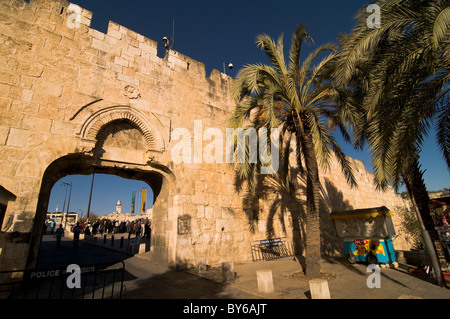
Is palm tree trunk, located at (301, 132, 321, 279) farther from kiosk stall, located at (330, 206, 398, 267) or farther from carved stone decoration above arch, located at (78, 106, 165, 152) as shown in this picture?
carved stone decoration above arch, located at (78, 106, 165, 152)

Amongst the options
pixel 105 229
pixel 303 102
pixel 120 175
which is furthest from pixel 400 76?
pixel 105 229

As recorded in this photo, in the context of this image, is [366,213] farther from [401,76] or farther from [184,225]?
[184,225]

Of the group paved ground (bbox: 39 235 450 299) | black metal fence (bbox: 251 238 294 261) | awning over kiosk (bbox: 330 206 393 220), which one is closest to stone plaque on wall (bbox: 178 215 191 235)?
paved ground (bbox: 39 235 450 299)

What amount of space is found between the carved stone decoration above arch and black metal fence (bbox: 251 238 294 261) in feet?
18.2

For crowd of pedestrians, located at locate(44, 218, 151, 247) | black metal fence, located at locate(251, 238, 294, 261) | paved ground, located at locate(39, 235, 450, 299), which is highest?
crowd of pedestrians, located at locate(44, 218, 151, 247)

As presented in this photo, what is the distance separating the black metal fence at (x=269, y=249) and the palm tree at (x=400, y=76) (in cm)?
512

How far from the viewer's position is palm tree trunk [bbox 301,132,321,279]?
614 centimetres

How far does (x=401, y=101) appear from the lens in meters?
5.11

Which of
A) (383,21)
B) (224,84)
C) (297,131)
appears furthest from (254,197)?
(383,21)

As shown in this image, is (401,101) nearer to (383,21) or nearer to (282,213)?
(383,21)

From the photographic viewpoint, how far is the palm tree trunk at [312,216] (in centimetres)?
614

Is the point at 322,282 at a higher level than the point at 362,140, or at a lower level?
lower

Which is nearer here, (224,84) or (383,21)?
(383,21)
